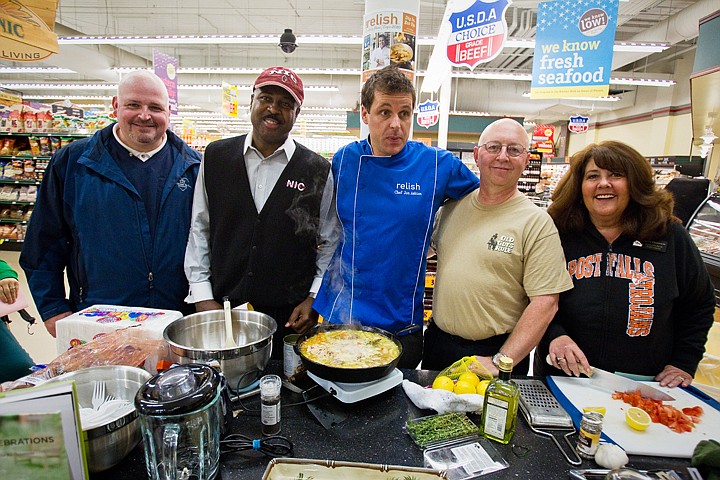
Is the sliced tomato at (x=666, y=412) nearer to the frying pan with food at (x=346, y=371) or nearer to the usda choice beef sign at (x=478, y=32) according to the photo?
the frying pan with food at (x=346, y=371)

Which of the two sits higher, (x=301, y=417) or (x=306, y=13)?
(x=306, y=13)

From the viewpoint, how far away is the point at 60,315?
2.20 meters

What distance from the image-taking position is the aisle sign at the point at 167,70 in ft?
28.7

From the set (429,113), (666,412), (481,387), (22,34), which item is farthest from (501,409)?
(429,113)

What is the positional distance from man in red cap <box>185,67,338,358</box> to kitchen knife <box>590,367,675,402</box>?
1421 millimetres

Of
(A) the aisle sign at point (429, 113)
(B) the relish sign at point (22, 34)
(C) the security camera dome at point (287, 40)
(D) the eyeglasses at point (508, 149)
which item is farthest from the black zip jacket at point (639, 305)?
(A) the aisle sign at point (429, 113)

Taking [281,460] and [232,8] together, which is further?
[232,8]

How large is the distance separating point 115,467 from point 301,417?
1.87 feet

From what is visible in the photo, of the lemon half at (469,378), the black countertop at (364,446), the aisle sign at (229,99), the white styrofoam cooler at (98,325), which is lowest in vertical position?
the black countertop at (364,446)

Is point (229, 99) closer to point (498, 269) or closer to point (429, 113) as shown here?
point (429, 113)

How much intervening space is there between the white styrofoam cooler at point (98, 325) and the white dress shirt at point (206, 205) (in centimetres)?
50

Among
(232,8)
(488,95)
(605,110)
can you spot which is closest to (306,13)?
(232,8)

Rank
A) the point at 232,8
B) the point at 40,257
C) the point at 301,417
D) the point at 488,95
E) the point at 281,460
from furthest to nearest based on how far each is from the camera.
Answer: the point at 488,95 < the point at 232,8 < the point at 40,257 < the point at 301,417 < the point at 281,460

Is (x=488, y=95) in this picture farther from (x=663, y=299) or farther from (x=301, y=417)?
(x=301, y=417)
